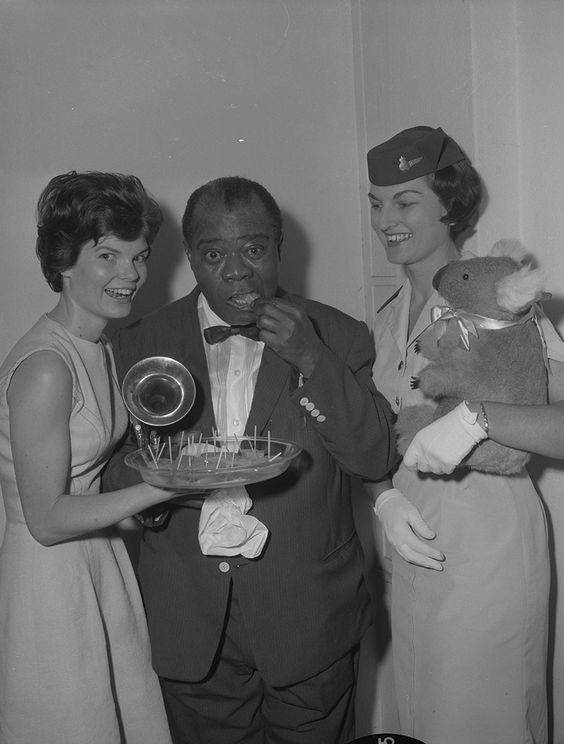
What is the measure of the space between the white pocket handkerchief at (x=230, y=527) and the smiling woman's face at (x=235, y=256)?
41 centimetres

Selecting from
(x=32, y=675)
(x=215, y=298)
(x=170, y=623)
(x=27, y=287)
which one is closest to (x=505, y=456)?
(x=215, y=298)

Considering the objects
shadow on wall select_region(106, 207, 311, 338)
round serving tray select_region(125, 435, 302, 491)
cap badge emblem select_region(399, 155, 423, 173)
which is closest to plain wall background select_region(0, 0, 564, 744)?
shadow on wall select_region(106, 207, 311, 338)

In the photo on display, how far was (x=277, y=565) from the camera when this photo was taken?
1.71m

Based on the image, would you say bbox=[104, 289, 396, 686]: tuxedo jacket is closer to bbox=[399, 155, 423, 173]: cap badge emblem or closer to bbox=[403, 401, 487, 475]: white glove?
bbox=[403, 401, 487, 475]: white glove

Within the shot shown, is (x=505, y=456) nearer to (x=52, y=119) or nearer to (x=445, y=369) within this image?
(x=445, y=369)

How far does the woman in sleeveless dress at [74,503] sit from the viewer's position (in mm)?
1571

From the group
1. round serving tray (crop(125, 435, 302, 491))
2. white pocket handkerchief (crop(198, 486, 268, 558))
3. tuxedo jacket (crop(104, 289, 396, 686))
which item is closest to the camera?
round serving tray (crop(125, 435, 302, 491))

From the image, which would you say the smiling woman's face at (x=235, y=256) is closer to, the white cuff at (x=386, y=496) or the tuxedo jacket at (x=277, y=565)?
the tuxedo jacket at (x=277, y=565)

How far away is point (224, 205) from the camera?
5.73 ft

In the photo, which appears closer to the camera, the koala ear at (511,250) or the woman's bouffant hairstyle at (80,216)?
the koala ear at (511,250)

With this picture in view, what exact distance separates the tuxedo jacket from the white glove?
0.14 metres

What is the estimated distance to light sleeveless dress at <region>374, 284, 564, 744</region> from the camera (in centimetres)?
164

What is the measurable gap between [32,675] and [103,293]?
86 centimetres

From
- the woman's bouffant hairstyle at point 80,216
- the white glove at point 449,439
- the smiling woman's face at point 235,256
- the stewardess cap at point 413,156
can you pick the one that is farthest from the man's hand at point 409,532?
the woman's bouffant hairstyle at point 80,216
